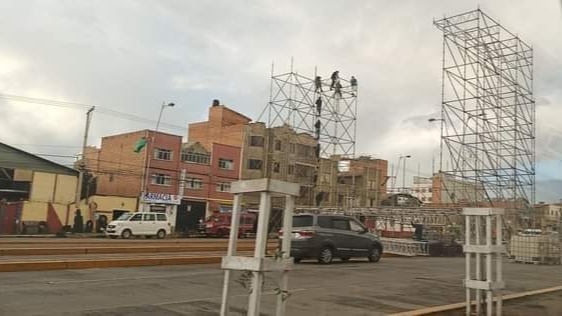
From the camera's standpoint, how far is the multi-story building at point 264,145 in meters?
59.2

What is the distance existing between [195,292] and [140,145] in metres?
47.9

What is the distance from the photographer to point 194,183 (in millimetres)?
58406

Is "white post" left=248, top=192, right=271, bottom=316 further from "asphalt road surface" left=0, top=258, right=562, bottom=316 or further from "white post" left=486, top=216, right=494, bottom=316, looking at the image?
"white post" left=486, top=216, right=494, bottom=316

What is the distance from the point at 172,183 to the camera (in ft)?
Answer: 184

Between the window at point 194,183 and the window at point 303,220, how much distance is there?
38.8 m

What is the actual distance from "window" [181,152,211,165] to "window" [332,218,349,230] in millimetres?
39475

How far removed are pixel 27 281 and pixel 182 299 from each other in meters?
3.59

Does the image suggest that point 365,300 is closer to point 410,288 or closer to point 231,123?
point 410,288

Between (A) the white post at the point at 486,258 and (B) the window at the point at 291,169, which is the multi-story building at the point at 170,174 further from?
(A) the white post at the point at 486,258

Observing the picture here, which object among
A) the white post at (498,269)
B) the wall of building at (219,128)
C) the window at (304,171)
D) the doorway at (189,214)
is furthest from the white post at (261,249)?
the wall of building at (219,128)

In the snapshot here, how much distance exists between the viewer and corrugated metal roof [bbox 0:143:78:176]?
157ft

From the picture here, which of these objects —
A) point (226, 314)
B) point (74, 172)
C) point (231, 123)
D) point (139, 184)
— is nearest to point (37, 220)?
point (74, 172)

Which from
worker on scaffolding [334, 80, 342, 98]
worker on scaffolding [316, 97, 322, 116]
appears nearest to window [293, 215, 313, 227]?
worker on scaffolding [316, 97, 322, 116]

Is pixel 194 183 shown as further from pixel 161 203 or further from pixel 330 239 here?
pixel 330 239
